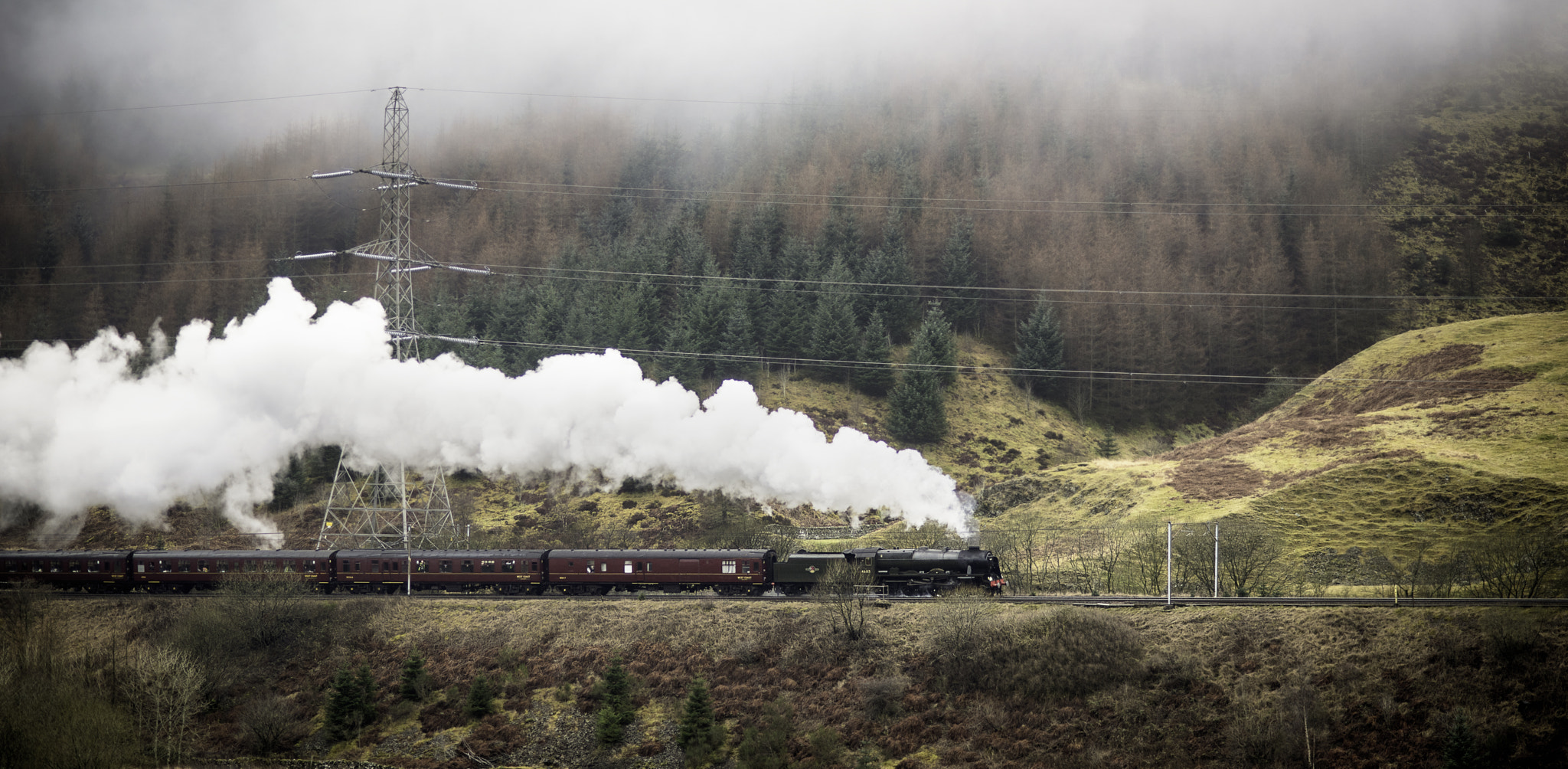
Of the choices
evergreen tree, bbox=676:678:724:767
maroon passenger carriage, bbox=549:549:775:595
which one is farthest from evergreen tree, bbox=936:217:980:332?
evergreen tree, bbox=676:678:724:767

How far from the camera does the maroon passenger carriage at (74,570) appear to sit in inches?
2601

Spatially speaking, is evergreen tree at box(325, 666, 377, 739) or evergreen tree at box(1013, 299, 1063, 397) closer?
evergreen tree at box(325, 666, 377, 739)

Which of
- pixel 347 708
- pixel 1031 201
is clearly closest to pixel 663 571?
pixel 347 708

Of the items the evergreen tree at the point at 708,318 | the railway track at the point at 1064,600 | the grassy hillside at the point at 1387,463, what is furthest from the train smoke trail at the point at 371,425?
the evergreen tree at the point at 708,318

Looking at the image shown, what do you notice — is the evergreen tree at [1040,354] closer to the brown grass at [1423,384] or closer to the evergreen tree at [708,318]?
the brown grass at [1423,384]

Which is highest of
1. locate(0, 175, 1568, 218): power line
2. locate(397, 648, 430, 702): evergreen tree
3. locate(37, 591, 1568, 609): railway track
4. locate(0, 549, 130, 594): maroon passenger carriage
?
locate(0, 175, 1568, 218): power line

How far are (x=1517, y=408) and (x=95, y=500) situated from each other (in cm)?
9480

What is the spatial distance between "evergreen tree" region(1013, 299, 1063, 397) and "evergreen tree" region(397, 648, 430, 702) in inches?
2830

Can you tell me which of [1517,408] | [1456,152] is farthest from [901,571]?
[1456,152]

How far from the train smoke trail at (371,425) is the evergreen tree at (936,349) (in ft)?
114

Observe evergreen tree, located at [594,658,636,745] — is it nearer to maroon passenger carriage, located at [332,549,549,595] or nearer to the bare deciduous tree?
maroon passenger carriage, located at [332,549,549,595]

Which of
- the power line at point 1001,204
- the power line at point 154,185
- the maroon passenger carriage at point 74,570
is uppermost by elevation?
the power line at point 154,185

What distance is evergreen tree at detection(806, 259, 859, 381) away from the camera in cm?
10188

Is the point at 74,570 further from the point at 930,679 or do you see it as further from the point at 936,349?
the point at 936,349
